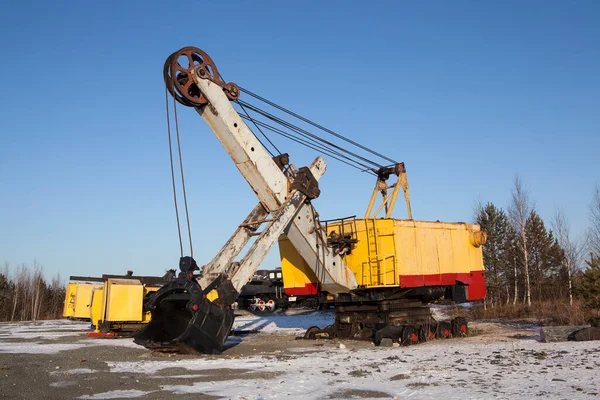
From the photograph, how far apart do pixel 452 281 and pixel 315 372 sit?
751cm

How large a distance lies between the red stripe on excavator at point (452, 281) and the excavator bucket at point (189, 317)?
5117 millimetres

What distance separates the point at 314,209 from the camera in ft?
44.3

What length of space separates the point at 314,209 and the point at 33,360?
721 centimetres

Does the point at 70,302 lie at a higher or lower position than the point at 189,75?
lower

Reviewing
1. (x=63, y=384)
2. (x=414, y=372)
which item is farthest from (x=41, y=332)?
(x=414, y=372)

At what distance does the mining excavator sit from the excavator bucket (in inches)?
0.8

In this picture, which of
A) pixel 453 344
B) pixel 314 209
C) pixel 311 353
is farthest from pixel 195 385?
pixel 453 344

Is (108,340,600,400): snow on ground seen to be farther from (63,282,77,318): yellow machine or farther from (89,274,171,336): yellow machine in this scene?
(63,282,77,318): yellow machine

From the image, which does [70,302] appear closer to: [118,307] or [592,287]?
[118,307]

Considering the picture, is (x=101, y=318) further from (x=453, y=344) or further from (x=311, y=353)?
(x=453, y=344)

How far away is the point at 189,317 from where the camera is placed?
11.7 meters

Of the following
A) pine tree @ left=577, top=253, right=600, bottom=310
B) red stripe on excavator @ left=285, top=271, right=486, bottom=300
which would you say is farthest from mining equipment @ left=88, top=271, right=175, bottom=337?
pine tree @ left=577, top=253, right=600, bottom=310

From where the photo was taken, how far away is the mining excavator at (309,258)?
11133mm

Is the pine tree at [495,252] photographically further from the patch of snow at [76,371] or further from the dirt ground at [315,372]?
the patch of snow at [76,371]
